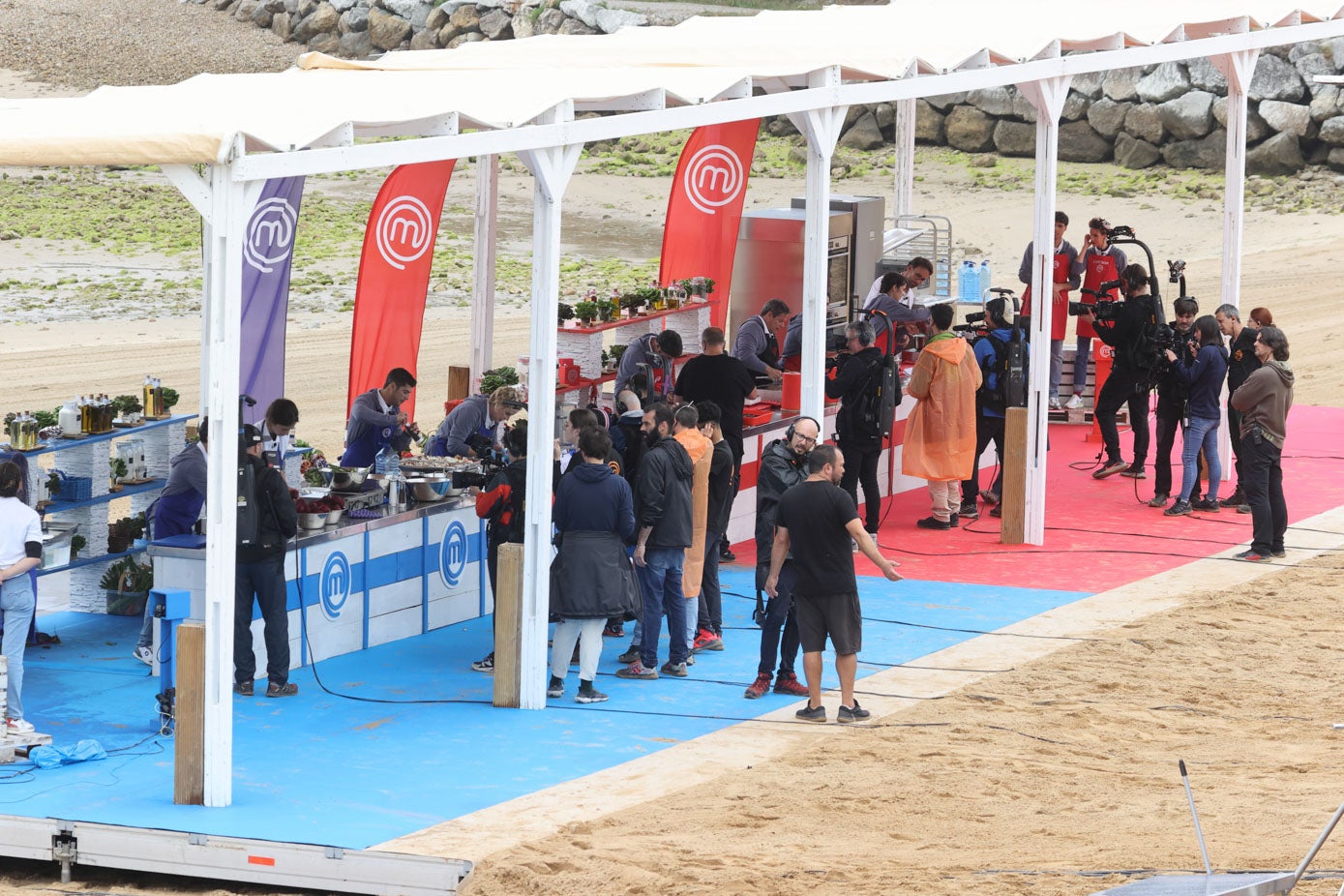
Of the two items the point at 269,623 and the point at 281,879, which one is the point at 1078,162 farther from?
the point at 281,879

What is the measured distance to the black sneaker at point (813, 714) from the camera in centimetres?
1046

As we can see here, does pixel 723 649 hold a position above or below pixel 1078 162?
below

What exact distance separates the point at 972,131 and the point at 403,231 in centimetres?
2408

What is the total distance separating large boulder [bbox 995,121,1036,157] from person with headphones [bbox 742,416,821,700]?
2610 centimetres

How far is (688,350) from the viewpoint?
15.9 meters

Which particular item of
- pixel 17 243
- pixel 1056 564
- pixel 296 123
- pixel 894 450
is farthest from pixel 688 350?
pixel 17 243

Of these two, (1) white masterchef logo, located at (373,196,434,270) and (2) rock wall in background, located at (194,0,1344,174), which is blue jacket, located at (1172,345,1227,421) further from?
(2) rock wall in background, located at (194,0,1344,174)

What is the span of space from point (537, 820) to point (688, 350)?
7503 mm

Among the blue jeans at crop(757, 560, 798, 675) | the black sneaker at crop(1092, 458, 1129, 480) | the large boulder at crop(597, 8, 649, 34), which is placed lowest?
the blue jeans at crop(757, 560, 798, 675)

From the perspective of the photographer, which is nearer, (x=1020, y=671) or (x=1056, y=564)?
(x=1020, y=671)

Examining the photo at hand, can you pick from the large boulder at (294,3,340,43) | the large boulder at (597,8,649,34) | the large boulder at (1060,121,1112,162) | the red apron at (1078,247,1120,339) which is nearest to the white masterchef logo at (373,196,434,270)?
the red apron at (1078,247,1120,339)

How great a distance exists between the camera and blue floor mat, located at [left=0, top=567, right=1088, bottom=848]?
8.94 meters

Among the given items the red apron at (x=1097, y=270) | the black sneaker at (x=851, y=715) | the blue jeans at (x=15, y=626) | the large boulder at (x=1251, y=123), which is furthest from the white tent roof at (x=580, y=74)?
the large boulder at (x=1251, y=123)

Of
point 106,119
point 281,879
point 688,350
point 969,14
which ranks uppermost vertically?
point 969,14
